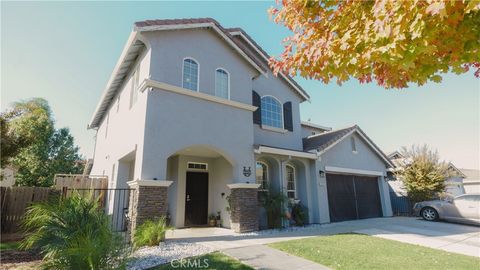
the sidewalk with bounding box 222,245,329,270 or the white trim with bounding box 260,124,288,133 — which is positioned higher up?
the white trim with bounding box 260,124,288,133

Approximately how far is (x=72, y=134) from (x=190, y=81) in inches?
953

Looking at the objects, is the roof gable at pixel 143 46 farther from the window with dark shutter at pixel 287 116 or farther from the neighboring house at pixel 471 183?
the neighboring house at pixel 471 183

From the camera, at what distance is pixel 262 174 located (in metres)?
12.8

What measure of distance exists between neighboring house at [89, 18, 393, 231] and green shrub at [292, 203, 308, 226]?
0.58 metres

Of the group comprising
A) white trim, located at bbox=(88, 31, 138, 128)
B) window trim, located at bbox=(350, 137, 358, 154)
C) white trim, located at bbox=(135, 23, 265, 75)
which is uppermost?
white trim, located at bbox=(135, 23, 265, 75)

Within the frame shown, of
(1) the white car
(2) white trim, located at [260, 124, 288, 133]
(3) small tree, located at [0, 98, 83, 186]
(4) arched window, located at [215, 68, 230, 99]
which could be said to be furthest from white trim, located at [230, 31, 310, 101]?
(3) small tree, located at [0, 98, 83, 186]

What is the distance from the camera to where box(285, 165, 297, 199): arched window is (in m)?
13.5

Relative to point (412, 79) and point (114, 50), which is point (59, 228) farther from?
point (114, 50)

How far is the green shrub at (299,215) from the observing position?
12.3 m

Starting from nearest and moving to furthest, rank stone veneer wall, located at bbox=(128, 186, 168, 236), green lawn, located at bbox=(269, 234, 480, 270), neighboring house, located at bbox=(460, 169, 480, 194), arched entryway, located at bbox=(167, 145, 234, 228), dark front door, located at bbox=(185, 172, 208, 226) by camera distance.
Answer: green lawn, located at bbox=(269, 234, 480, 270) < stone veneer wall, located at bbox=(128, 186, 168, 236) < arched entryway, located at bbox=(167, 145, 234, 228) < dark front door, located at bbox=(185, 172, 208, 226) < neighboring house, located at bbox=(460, 169, 480, 194)

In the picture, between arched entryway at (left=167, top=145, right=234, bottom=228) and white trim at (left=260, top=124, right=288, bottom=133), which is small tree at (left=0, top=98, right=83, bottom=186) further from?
white trim at (left=260, top=124, right=288, bottom=133)

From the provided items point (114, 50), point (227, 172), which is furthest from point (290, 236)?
point (114, 50)

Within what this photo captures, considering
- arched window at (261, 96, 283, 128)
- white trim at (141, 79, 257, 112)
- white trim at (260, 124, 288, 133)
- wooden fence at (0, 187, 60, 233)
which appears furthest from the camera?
arched window at (261, 96, 283, 128)

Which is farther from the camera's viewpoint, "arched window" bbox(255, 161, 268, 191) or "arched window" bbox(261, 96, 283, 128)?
"arched window" bbox(261, 96, 283, 128)
